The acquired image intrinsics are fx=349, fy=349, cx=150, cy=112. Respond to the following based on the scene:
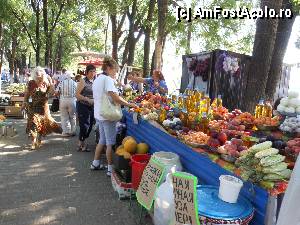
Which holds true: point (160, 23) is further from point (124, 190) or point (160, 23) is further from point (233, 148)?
point (233, 148)

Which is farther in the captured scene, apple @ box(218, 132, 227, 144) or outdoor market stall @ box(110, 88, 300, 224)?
apple @ box(218, 132, 227, 144)

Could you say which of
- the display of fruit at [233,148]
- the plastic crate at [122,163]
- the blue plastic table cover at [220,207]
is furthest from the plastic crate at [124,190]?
the blue plastic table cover at [220,207]

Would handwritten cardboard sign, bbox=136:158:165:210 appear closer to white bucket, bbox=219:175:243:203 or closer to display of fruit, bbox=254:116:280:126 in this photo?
white bucket, bbox=219:175:243:203

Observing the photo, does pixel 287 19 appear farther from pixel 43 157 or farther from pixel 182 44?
pixel 182 44

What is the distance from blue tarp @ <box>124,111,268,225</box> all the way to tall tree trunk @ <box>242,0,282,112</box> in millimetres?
2478

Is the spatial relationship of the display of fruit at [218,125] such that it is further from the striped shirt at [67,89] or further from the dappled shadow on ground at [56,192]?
the striped shirt at [67,89]

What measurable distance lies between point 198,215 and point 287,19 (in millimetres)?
8059

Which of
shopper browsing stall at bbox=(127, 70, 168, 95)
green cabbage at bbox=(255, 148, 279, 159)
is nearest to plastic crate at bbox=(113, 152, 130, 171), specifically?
green cabbage at bbox=(255, 148, 279, 159)

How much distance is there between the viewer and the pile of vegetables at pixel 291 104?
188 inches

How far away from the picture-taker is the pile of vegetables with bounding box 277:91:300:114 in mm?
4777

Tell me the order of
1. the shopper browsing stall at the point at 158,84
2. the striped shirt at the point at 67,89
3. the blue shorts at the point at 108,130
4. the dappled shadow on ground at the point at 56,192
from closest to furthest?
the dappled shadow on ground at the point at 56,192, the blue shorts at the point at 108,130, the shopper browsing stall at the point at 158,84, the striped shirt at the point at 67,89

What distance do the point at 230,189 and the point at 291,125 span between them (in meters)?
1.78

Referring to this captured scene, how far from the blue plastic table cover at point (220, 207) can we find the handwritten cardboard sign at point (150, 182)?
0.73 meters

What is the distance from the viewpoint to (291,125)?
4.46m
